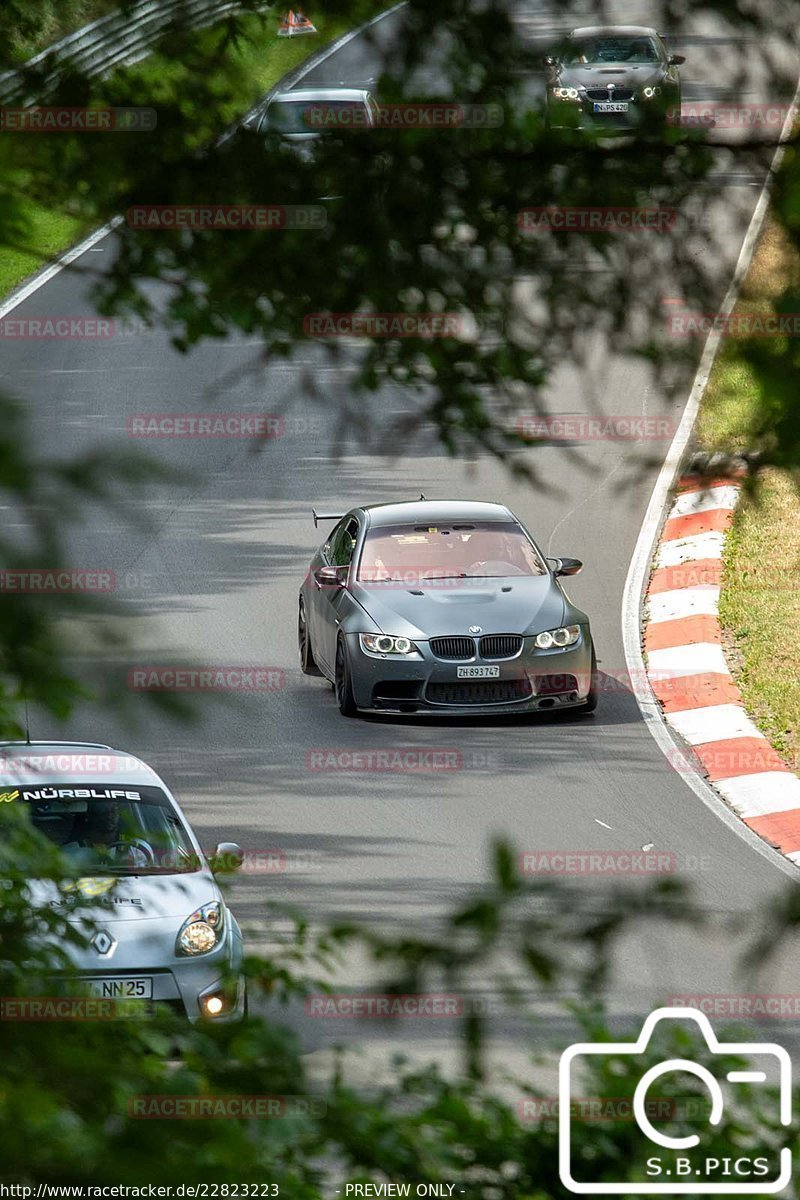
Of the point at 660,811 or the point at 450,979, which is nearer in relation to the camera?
the point at 450,979

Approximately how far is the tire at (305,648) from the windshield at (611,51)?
11.4 m

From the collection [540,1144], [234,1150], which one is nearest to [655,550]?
[540,1144]

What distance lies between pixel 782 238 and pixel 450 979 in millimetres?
1279

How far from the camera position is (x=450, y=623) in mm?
12953

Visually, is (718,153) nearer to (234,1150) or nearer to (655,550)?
(234,1150)

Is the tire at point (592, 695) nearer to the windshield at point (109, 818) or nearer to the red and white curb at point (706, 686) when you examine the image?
the red and white curb at point (706, 686)

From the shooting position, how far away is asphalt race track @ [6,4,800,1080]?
2.72 metres

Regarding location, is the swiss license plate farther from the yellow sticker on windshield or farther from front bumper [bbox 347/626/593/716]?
front bumper [bbox 347/626/593/716]

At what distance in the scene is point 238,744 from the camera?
12938 mm

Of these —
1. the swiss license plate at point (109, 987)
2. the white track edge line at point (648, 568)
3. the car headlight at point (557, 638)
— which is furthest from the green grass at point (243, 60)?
the car headlight at point (557, 638)

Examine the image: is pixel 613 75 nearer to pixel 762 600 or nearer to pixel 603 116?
pixel 603 116

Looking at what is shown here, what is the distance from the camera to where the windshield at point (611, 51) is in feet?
8.86

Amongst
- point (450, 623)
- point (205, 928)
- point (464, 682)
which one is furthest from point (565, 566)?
point (205, 928)

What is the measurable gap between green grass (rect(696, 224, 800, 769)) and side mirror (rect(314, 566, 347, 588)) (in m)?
3.45
